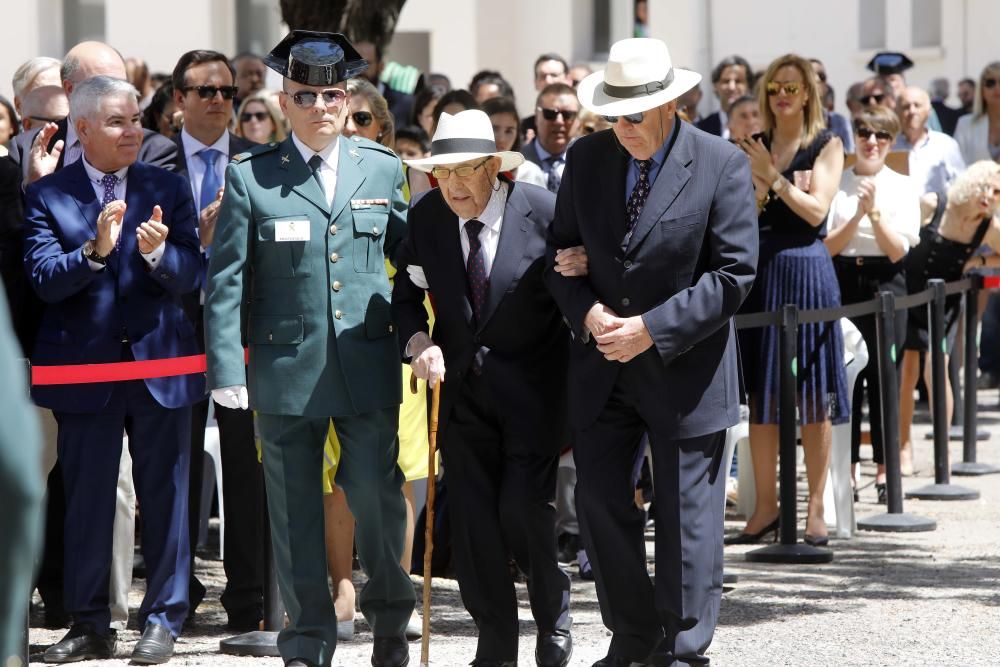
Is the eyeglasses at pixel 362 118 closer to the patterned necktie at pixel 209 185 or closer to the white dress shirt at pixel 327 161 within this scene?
the patterned necktie at pixel 209 185

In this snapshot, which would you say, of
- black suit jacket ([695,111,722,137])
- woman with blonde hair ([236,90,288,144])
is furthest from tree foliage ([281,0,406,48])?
black suit jacket ([695,111,722,137])

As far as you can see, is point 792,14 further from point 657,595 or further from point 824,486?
point 657,595

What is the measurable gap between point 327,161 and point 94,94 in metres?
1.05

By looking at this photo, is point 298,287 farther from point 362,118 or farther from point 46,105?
point 46,105

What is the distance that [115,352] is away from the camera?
20.8 feet

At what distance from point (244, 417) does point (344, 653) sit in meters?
1.11

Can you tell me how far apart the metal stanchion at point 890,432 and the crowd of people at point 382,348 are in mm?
2949

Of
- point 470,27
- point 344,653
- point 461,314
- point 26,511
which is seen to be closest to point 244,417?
point 344,653

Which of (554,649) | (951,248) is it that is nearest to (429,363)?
(554,649)

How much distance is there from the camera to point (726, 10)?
26.4 metres

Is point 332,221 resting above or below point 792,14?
below

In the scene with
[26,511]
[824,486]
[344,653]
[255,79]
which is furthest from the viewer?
[255,79]

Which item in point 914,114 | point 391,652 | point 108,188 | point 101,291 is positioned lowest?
point 391,652

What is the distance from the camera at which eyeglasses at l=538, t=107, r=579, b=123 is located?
9477 millimetres
